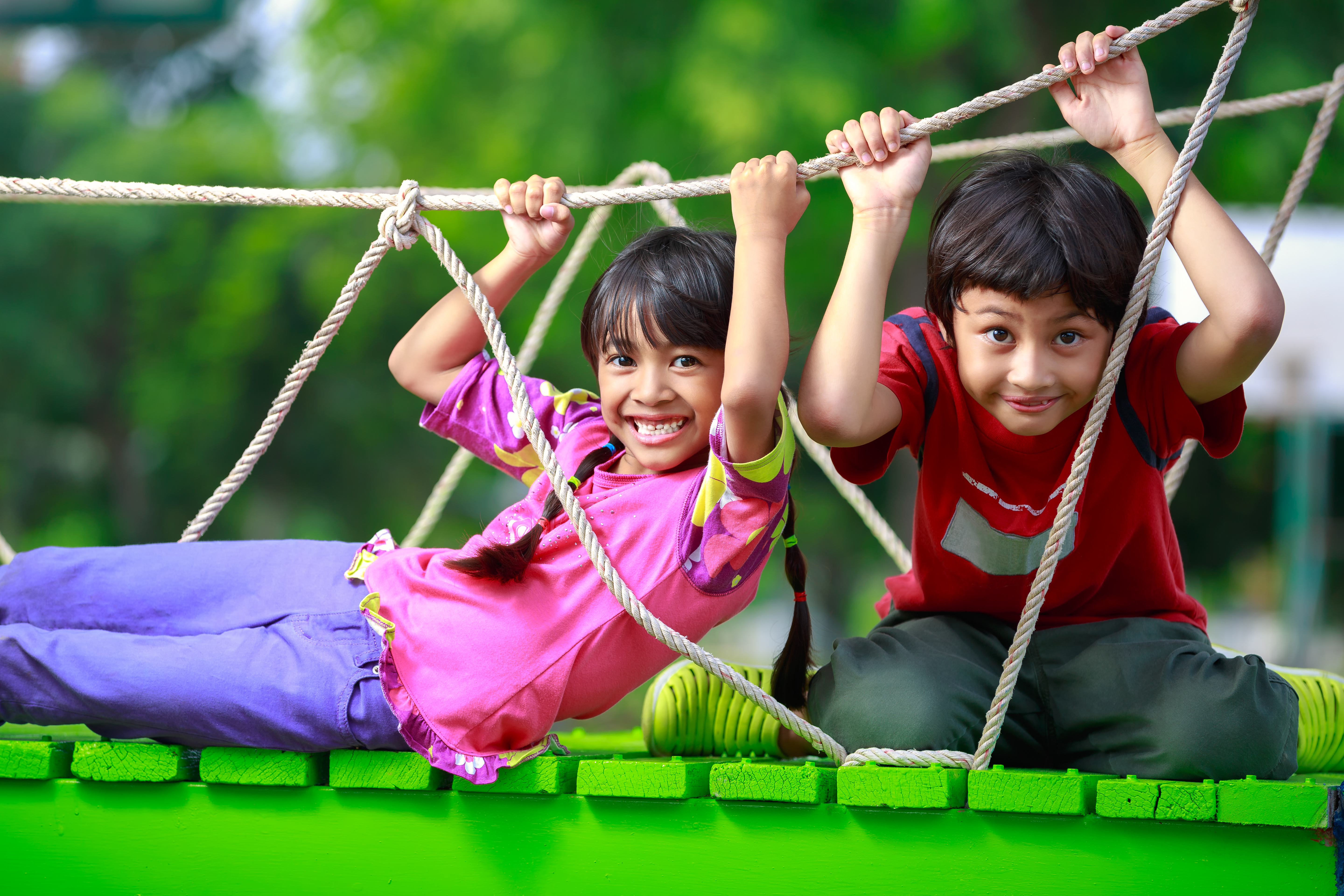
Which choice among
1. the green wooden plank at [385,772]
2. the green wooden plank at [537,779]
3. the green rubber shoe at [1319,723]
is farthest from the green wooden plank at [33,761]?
the green rubber shoe at [1319,723]

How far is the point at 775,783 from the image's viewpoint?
1.46m

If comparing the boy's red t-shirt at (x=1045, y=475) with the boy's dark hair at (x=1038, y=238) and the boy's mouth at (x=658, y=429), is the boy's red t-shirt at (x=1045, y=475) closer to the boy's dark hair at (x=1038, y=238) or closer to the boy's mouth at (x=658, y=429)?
the boy's dark hair at (x=1038, y=238)

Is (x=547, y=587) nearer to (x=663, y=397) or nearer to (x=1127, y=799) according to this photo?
(x=663, y=397)

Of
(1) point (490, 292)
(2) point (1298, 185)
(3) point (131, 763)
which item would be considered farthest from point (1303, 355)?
(3) point (131, 763)

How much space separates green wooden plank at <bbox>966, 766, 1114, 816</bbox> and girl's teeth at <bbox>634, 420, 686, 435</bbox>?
562 millimetres

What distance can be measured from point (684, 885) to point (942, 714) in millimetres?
387

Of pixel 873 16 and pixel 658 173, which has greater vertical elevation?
pixel 873 16

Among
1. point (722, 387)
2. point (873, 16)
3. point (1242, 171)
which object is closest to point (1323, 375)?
point (1242, 171)

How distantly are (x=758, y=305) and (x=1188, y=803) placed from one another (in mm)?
722

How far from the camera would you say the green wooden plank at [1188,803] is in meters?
1.36

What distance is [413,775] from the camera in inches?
61.9

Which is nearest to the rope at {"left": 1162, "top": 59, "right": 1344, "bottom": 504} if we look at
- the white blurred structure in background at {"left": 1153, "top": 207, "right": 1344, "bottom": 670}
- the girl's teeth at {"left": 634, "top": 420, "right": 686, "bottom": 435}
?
the girl's teeth at {"left": 634, "top": 420, "right": 686, "bottom": 435}

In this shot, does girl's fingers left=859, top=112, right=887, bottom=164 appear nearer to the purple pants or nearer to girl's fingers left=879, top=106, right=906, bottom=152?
girl's fingers left=879, top=106, right=906, bottom=152

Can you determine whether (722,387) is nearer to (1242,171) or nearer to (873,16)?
(873,16)
